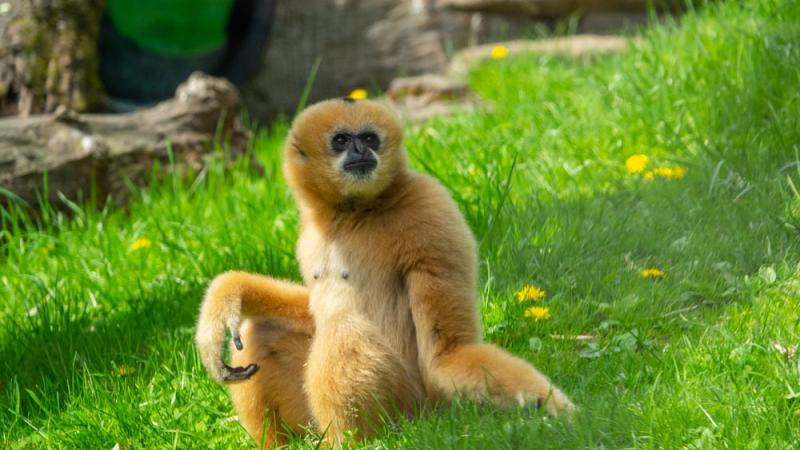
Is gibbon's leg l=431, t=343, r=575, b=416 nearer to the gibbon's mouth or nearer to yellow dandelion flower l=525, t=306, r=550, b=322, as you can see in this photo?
the gibbon's mouth

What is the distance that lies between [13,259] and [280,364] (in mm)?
3284

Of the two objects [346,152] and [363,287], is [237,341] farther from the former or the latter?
[346,152]

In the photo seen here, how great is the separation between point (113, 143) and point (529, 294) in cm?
410

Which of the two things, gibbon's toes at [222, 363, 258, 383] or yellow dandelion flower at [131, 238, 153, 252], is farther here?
yellow dandelion flower at [131, 238, 153, 252]

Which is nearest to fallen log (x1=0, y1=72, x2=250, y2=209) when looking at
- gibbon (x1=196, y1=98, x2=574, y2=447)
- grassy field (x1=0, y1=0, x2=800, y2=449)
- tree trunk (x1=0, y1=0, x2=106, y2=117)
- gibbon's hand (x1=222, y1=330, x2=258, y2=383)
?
grassy field (x1=0, y1=0, x2=800, y2=449)

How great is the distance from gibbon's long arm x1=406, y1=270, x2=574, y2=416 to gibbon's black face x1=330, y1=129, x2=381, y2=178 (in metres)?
0.50

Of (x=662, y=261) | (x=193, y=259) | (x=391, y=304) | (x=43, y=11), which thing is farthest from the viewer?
(x=43, y=11)

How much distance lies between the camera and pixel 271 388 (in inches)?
168

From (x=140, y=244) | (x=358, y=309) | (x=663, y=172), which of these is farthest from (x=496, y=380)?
(x=140, y=244)

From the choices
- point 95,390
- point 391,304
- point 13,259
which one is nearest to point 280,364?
point 391,304

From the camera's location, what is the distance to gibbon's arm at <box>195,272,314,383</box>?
13.7 feet

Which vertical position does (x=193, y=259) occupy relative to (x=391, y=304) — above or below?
below

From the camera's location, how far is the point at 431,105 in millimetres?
A: 9102

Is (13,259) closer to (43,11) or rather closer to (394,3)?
(43,11)
